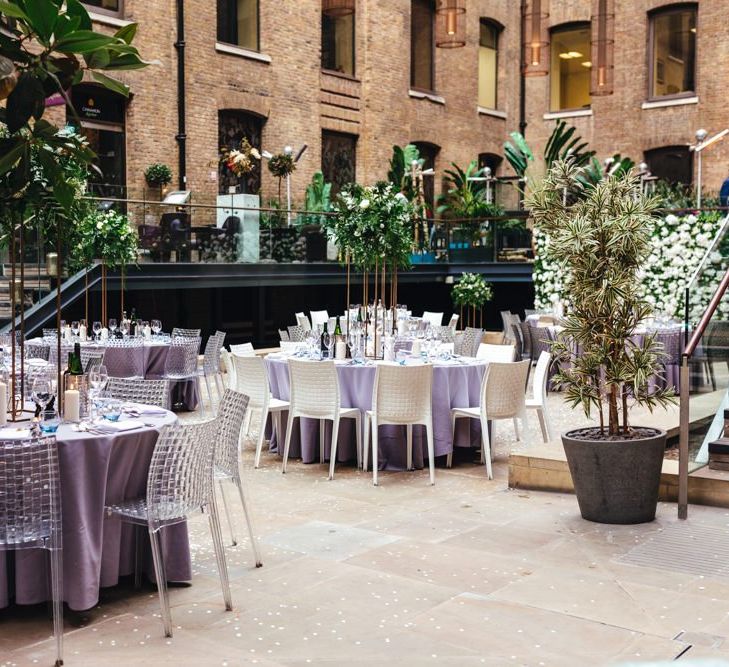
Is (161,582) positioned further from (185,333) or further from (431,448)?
(185,333)

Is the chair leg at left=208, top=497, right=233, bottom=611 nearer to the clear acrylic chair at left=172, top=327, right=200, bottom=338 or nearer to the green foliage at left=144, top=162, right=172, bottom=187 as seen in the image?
the clear acrylic chair at left=172, top=327, right=200, bottom=338

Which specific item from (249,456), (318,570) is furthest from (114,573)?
(249,456)

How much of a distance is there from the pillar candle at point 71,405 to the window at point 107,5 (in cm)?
1332

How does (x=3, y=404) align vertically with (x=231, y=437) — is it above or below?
above

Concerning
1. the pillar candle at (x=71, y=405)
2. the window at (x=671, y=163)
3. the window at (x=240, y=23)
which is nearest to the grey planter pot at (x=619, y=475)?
the pillar candle at (x=71, y=405)

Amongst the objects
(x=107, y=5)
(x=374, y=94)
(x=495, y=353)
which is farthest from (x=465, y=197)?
(x=495, y=353)

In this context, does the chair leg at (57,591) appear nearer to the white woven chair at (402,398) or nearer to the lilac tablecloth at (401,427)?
the white woven chair at (402,398)

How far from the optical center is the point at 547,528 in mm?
6168

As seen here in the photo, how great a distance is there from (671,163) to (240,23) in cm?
1110

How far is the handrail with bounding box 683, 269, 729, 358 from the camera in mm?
6552

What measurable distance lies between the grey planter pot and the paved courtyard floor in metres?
0.13

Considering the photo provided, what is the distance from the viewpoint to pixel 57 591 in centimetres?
422

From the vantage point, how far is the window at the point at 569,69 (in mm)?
26422

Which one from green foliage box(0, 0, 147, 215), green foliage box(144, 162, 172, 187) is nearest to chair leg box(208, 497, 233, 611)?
green foliage box(0, 0, 147, 215)
